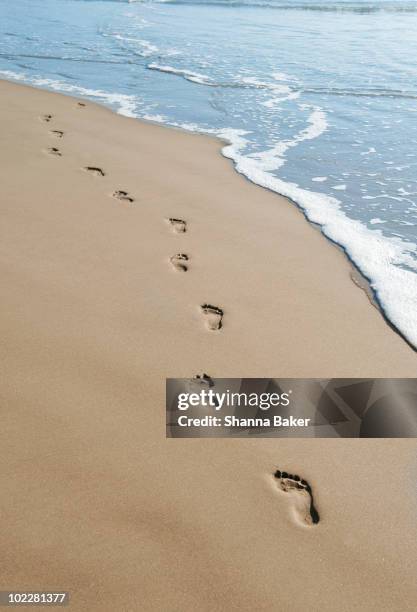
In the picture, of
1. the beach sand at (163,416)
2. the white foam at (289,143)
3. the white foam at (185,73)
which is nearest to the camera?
the beach sand at (163,416)

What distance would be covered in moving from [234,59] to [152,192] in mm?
6737

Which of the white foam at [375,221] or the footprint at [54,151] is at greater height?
the footprint at [54,151]

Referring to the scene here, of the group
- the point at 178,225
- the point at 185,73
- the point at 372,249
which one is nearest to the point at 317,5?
the point at 185,73

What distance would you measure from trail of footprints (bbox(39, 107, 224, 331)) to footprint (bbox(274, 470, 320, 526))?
933 millimetres

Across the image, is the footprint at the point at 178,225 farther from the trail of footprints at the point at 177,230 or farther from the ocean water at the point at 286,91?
the ocean water at the point at 286,91

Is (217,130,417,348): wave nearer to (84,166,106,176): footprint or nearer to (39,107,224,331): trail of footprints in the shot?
(39,107,224,331): trail of footprints

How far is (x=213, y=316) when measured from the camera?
2789mm

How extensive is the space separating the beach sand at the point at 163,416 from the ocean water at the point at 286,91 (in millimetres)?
445

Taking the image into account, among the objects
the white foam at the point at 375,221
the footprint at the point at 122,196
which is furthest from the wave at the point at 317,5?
the footprint at the point at 122,196

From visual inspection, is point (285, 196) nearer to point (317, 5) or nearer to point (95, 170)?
point (95, 170)

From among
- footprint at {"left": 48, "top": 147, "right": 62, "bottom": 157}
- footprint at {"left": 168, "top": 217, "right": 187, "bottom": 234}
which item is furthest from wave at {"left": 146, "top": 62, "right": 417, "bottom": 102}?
footprint at {"left": 168, "top": 217, "right": 187, "bottom": 234}

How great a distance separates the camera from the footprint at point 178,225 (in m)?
3.62

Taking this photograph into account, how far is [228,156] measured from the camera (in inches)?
207

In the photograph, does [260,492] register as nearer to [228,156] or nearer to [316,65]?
[228,156]
